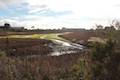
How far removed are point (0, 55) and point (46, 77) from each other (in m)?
5.77

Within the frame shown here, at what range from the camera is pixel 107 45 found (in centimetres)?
1641

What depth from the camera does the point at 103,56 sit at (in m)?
16.2

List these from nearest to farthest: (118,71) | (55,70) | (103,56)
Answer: (118,71) → (103,56) → (55,70)

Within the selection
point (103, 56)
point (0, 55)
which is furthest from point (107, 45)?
point (0, 55)

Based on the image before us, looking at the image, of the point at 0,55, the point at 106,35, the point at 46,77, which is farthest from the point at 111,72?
the point at 0,55

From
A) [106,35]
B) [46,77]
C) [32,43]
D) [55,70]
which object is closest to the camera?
[106,35]

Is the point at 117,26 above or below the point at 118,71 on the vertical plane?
above

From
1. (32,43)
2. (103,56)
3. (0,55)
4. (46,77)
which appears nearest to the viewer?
(103,56)

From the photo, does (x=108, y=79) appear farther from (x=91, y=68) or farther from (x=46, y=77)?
(x=46, y=77)

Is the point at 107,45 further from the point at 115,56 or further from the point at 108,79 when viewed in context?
the point at 108,79

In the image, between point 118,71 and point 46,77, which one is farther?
point 46,77

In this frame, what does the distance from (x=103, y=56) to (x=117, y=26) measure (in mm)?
2518

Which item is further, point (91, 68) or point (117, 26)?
point (117, 26)

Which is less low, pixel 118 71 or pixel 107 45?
pixel 107 45
